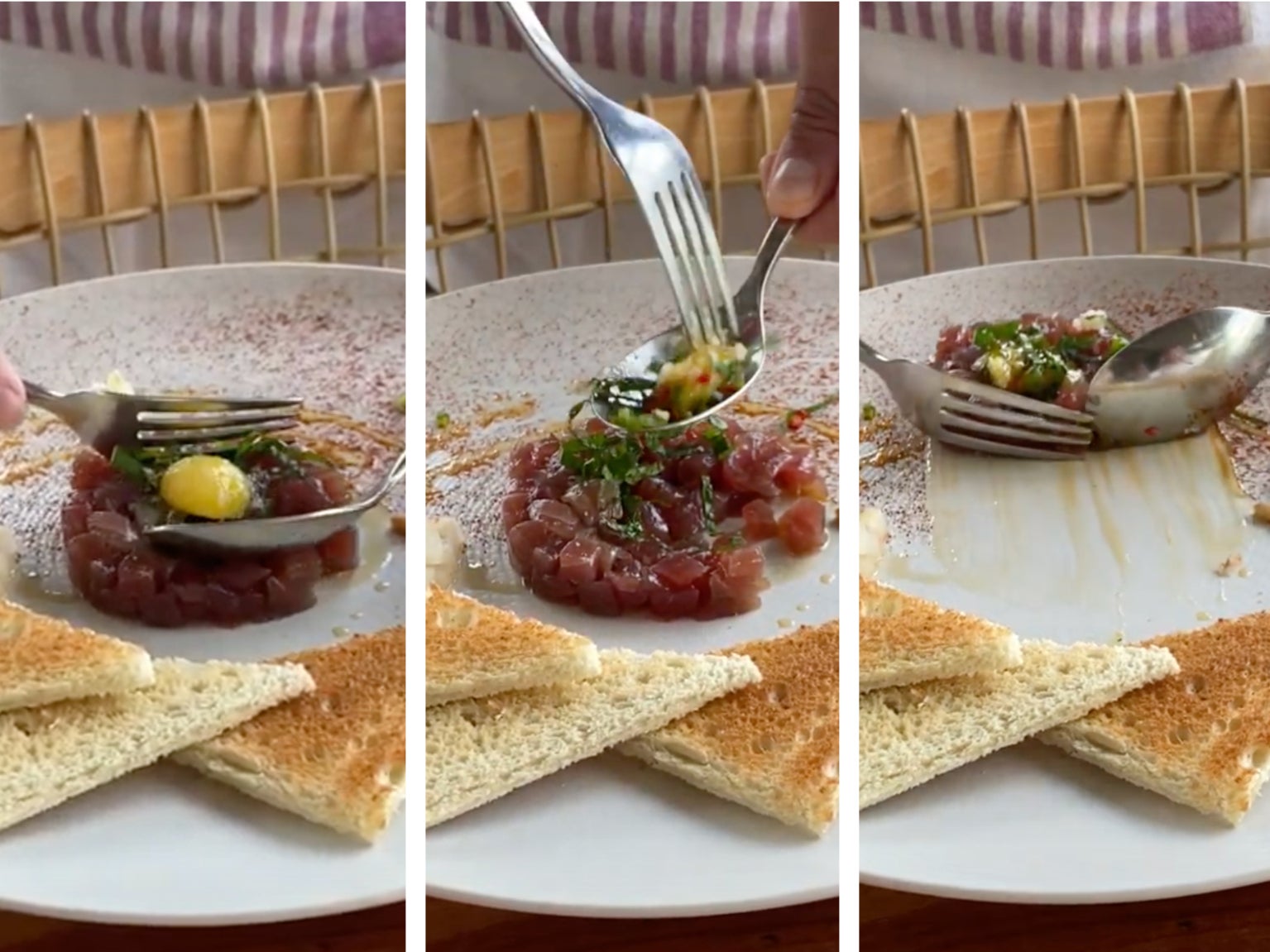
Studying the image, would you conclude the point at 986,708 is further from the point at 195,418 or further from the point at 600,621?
the point at 195,418

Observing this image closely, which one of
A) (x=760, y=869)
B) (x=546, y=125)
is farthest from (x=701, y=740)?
(x=546, y=125)

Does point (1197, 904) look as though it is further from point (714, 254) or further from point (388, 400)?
point (388, 400)

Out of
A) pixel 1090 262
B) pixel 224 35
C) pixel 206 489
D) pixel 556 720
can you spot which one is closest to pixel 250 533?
pixel 206 489

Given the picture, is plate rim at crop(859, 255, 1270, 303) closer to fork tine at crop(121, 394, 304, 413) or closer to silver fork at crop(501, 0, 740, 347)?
silver fork at crop(501, 0, 740, 347)

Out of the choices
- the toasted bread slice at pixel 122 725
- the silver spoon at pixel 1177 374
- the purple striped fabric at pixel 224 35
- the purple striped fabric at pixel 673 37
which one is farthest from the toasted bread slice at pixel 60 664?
the silver spoon at pixel 1177 374

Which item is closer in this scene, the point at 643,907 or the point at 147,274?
the point at 643,907

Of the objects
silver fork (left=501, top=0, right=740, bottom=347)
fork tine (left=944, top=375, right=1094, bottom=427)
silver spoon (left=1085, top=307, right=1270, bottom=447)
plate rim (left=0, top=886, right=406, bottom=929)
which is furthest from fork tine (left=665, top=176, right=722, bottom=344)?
plate rim (left=0, top=886, right=406, bottom=929)
